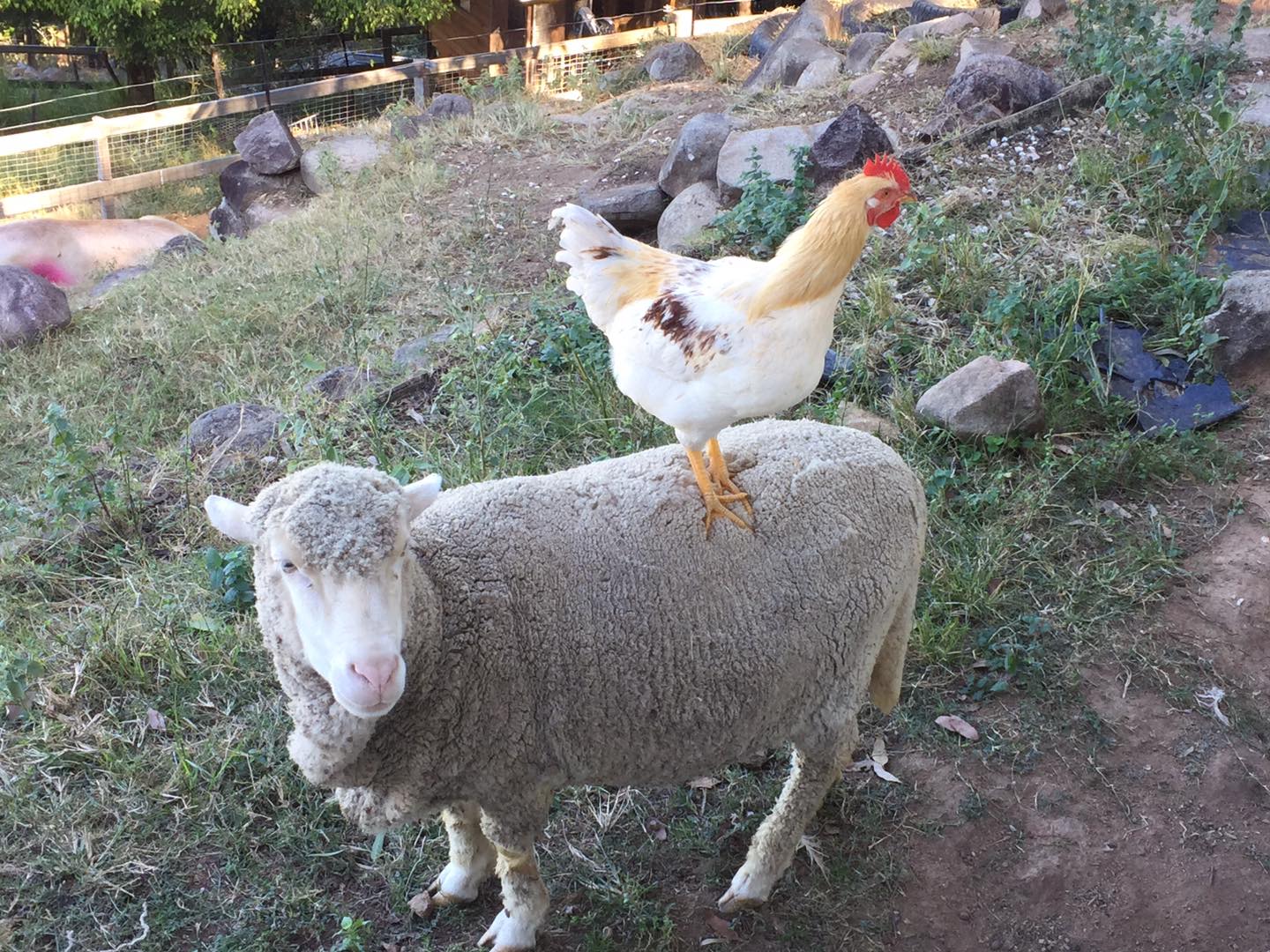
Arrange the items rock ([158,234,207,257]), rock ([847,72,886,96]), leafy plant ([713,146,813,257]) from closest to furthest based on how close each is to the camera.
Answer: leafy plant ([713,146,813,257])
rock ([847,72,886,96])
rock ([158,234,207,257])

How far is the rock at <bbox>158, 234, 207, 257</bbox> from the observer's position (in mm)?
8719

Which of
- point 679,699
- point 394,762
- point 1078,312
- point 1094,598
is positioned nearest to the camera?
point 394,762

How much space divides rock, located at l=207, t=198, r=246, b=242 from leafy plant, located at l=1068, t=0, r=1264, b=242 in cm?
840

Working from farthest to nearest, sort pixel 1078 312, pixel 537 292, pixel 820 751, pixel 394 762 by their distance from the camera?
pixel 537 292, pixel 1078 312, pixel 820 751, pixel 394 762

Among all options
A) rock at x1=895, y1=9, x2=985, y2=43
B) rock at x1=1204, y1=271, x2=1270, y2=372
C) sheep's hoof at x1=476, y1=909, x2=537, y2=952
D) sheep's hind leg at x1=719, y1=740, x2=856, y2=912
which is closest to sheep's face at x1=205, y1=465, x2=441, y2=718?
sheep's hoof at x1=476, y1=909, x2=537, y2=952

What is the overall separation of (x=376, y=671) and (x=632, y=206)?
19.7 ft

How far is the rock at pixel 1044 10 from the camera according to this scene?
9.54 metres

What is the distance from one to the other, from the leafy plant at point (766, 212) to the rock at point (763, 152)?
0.63 meters

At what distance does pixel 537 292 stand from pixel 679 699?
410 centimetres

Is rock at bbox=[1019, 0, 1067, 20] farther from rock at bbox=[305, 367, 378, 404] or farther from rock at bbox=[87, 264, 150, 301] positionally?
rock at bbox=[87, 264, 150, 301]

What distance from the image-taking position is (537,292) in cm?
620

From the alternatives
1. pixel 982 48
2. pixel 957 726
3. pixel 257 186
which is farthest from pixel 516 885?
pixel 257 186

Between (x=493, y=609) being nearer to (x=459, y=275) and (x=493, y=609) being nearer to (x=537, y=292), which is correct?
(x=537, y=292)

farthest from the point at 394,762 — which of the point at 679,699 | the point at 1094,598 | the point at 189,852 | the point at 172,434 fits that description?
the point at 172,434
